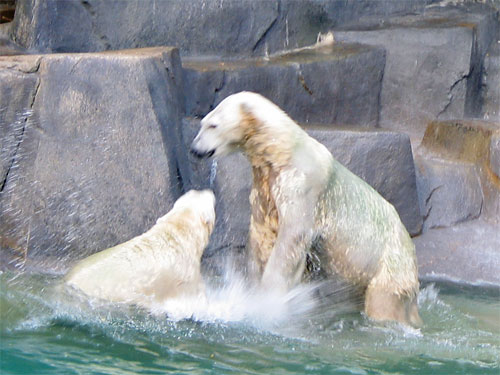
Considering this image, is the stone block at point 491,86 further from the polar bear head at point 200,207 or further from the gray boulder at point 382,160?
the polar bear head at point 200,207

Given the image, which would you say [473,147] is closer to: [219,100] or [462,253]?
[462,253]

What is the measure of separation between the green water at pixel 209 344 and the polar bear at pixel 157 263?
97 millimetres

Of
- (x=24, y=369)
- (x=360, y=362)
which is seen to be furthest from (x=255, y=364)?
(x=24, y=369)

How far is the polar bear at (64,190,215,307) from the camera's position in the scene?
4.38 meters

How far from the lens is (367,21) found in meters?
9.26

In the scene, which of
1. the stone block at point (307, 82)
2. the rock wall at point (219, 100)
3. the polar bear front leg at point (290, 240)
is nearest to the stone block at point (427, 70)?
the rock wall at point (219, 100)

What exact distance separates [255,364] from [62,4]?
4.29 meters

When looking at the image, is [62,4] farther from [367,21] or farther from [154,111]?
[367,21]

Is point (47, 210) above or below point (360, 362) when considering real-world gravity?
above

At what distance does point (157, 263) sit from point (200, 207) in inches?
19.6

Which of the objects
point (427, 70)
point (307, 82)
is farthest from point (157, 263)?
point (427, 70)

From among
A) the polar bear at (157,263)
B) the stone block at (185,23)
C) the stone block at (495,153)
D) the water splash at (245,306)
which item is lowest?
the water splash at (245,306)

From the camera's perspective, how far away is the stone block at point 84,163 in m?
6.02

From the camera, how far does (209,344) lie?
4.52 metres
